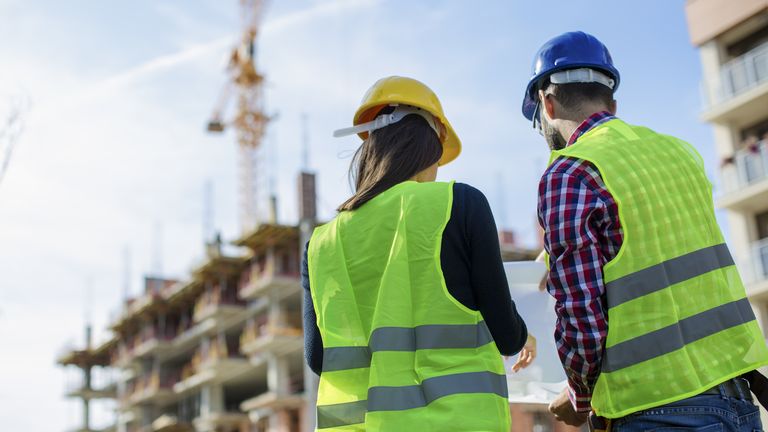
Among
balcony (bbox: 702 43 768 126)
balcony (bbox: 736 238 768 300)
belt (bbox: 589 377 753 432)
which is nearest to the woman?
belt (bbox: 589 377 753 432)

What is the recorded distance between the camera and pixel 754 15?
27.3m

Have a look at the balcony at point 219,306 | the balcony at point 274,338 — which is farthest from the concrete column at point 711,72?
the balcony at point 219,306

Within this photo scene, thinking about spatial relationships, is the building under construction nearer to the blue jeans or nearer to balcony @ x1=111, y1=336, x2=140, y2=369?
balcony @ x1=111, y1=336, x2=140, y2=369

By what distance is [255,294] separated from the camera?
42938mm

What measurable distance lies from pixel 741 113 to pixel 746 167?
5.79 ft

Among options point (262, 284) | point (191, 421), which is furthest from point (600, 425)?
point (191, 421)

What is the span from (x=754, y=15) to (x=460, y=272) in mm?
27178

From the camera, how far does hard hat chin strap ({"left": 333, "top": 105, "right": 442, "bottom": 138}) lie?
10.3 ft

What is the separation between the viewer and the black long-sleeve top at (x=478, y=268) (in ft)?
8.66

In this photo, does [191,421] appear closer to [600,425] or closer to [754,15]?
[754,15]

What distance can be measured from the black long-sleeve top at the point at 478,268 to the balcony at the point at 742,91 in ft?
84.5

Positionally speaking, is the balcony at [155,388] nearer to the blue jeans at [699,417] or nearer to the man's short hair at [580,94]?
the man's short hair at [580,94]

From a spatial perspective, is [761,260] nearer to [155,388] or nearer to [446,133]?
[446,133]

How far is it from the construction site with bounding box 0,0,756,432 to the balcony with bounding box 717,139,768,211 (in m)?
0.04
